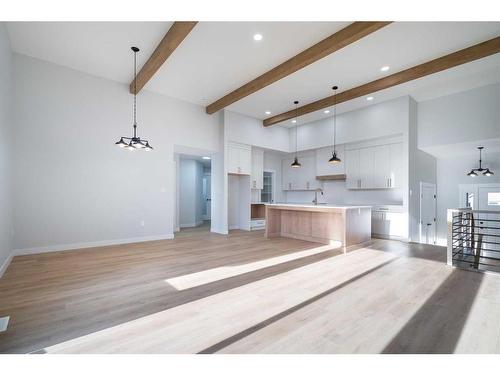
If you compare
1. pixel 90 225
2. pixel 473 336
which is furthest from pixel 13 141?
pixel 473 336

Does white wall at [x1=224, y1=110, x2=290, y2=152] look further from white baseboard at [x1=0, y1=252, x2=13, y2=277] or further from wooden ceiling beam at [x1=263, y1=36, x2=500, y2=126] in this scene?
white baseboard at [x1=0, y1=252, x2=13, y2=277]

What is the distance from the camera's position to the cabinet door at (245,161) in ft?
Result: 24.5

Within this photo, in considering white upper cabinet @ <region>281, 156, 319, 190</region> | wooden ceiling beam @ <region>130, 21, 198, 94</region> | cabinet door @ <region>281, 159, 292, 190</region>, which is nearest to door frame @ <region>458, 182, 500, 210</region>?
white upper cabinet @ <region>281, 156, 319, 190</region>

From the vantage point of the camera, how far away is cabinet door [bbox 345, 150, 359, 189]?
7008 mm

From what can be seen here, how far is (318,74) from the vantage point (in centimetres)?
495

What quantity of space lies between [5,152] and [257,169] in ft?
20.4

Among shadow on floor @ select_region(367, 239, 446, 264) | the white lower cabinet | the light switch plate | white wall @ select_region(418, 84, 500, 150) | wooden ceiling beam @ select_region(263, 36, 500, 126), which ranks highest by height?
wooden ceiling beam @ select_region(263, 36, 500, 126)

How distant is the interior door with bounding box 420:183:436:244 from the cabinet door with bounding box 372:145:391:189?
1.12 m

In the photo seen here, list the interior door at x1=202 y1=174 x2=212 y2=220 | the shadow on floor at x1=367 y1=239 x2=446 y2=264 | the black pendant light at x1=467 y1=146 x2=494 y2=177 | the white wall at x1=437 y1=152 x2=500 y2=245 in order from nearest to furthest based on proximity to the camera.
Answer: the shadow on floor at x1=367 y1=239 x2=446 y2=264
the black pendant light at x1=467 y1=146 x2=494 y2=177
the white wall at x1=437 y1=152 x2=500 y2=245
the interior door at x1=202 y1=174 x2=212 y2=220

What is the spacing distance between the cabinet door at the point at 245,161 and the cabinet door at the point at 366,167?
331 cm

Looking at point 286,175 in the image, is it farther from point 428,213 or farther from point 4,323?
point 4,323

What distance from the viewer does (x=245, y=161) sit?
7.59 meters

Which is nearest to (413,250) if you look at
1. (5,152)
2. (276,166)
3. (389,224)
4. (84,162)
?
(389,224)
